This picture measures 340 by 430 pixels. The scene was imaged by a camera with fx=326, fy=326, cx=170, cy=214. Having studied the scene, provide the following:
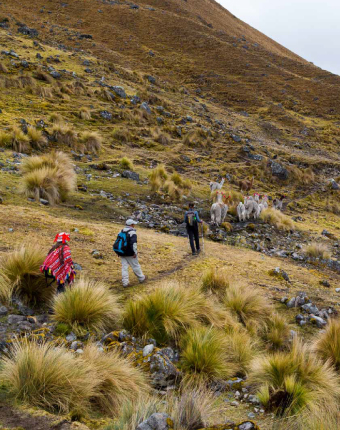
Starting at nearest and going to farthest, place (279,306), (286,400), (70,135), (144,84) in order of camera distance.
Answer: (286,400), (279,306), (70,135), (144,84)

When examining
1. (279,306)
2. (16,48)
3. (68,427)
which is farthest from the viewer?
(16,48)

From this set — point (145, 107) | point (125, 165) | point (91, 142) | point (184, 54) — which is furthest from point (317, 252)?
point (184, 54)

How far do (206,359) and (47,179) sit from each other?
7920 millimetres

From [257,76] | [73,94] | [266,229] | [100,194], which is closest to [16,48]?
[73,94]

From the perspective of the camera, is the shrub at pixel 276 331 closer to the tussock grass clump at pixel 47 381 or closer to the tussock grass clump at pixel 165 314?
the tussock grass clump at pixel 165 314

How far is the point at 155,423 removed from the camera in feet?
7.86

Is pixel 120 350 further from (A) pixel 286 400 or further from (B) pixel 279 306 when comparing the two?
(B) pixel 279 306

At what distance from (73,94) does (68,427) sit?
75.1 ft

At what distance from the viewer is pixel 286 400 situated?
3432mm

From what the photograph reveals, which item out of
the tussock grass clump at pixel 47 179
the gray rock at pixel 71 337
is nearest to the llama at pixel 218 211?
the tussock grass clump at pixel 47 179

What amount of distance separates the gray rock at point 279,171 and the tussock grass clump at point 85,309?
20327 mm

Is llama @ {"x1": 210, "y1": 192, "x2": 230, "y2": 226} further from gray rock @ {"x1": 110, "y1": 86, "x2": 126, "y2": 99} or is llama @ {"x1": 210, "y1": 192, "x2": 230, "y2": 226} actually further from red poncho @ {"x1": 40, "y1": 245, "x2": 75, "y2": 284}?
gray rock @ {"x1": 110, "y1": 86, "x2": 126, "y2": 99}

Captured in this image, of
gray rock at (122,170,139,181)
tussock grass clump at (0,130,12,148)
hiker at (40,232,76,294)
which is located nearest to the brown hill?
gray rock at (122,170,139,181)

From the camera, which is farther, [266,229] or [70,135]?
[70,135]
